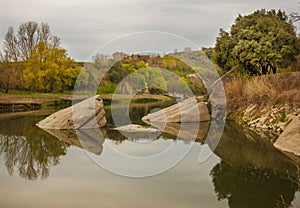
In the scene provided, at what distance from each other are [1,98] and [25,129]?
47.9ft

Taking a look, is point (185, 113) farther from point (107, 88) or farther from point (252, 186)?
point (107, 88)

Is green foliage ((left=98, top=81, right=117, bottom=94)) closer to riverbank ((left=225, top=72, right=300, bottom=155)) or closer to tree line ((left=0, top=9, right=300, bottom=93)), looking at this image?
tree line ((left=0, top=9, right=300, bottom=93))

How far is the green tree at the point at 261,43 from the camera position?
20234mm

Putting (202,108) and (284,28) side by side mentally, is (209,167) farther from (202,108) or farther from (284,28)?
(284,28)

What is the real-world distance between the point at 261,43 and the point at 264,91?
14.7 feet

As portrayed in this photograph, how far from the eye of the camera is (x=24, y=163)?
31.1 ft

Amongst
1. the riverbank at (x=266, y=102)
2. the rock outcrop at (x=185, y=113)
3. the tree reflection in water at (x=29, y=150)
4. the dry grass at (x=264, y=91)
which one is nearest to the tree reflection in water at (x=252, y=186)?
the tree reflection in water at (x=29, y=150)

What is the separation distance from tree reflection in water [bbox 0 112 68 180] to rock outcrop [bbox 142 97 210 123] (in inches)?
240

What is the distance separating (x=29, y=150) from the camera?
36.6ft

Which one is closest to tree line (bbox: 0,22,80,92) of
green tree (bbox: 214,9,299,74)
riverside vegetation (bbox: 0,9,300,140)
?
riverside vegetation (bbox: 0,9,300,140)

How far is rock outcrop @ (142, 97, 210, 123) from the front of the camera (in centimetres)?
1808

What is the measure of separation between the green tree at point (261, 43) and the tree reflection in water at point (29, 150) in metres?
11.9

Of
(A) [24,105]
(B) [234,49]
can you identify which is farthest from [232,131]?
(A) [24,105]

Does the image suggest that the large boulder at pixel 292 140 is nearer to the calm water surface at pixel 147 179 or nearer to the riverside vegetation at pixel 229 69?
the calm water surface at pixel 147 179
